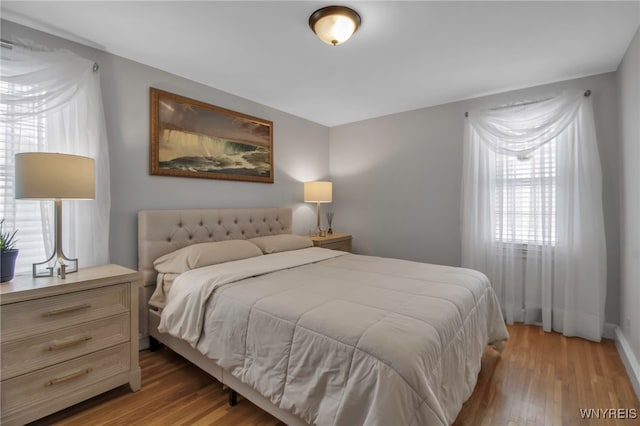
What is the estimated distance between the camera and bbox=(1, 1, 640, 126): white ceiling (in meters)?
1.77

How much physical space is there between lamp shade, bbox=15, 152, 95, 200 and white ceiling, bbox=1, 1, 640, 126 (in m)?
0.92

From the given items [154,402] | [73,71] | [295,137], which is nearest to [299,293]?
[154,402]

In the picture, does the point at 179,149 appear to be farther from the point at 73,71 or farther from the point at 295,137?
the point at 295,137

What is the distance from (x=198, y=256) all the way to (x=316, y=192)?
1928 millimetres

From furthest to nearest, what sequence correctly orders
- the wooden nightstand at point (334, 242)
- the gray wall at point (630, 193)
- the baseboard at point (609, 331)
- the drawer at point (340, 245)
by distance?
1. the drawer at point (340, 245)
2. the wooden nightstand at point (334, 242)
3. the baseboard at point (609, 331)
4. the gray wall at point (630, 193)

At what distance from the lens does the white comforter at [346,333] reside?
1.09m

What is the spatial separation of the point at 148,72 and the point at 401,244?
10.7 feet

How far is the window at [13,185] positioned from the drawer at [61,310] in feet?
1.93

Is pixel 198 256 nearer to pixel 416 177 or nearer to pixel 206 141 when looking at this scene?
pixel 206 141

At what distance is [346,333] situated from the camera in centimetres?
121

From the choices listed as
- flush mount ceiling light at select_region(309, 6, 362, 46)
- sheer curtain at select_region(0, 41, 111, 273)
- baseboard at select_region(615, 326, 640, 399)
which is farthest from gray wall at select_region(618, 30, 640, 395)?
sheer curtain at select_region(0, 41, 111, 273)

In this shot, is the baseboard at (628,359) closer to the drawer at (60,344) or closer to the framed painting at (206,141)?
the drawer at (60,344)

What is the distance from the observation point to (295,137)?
3.88 m

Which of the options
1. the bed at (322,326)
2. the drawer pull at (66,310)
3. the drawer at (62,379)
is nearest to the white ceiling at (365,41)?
the bed at (322,326)
